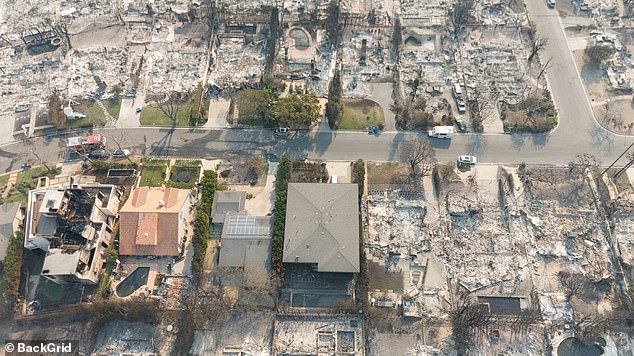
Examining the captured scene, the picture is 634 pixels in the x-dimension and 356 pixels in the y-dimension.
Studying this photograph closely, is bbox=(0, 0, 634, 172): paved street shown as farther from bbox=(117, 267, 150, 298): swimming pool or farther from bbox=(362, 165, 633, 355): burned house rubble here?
bbox=(117, 267, 150, 298): swimming pool

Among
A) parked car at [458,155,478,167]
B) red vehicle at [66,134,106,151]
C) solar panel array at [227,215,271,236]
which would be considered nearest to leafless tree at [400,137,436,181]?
parked car at [458,155,478,167]

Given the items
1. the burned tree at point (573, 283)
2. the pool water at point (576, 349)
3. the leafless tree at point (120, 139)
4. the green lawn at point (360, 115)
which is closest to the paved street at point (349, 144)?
the leafless tree at point (120, 139)

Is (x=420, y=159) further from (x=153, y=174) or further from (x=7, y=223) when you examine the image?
(x=7, y=223)

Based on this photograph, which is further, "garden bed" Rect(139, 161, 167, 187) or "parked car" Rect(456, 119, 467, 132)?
"parked car" Rect(456, 119, 467, 132)

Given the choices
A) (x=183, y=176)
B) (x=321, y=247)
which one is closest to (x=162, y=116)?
Answer: (x=183, y=176)

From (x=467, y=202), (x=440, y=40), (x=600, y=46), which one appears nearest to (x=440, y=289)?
(x=467, y=202)

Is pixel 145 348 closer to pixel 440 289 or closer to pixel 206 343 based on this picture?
pixel 206 343

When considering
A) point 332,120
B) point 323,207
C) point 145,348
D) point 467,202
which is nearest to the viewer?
point 145,348
